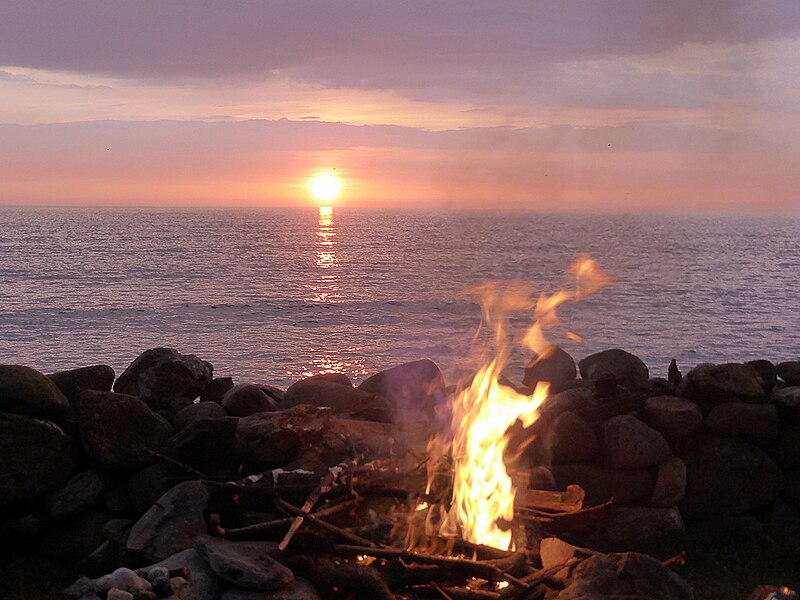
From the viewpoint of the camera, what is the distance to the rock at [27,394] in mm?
9789

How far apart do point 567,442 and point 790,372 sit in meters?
4.15

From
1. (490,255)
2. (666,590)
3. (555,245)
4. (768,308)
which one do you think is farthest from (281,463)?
(555,245)

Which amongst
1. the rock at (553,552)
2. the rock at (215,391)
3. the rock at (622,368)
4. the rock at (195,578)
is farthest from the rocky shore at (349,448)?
the rock at (553,552)

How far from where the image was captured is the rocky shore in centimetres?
888

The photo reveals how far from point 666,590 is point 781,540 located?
527 centimetres

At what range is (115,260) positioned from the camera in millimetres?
76312

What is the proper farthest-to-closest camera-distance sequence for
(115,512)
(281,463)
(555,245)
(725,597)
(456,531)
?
(555,245) < (115,512) < (281,463) < (725,597) < (456,531)

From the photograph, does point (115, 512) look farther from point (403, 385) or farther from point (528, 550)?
point (528, 550)

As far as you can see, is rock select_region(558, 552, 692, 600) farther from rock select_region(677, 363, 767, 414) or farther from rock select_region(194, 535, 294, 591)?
rock select_region(677, 363, 767, 414)

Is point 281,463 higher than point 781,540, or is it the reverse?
point 281,463

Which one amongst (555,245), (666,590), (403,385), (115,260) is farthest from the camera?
(555,245)

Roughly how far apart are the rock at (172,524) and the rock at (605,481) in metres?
4.62

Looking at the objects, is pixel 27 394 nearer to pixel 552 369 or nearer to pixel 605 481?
pixel 605 481

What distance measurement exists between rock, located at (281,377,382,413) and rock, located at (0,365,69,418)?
10.1ft
